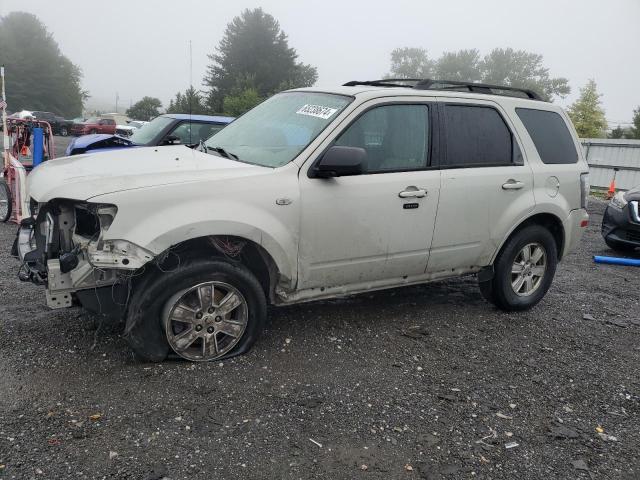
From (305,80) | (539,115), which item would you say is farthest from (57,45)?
(539,115)

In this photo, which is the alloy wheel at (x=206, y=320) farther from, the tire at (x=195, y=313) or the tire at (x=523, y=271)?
the tire at (x=523, y=271)

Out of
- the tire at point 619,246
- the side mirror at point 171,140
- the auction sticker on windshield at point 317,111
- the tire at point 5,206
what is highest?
the auction sticker on windshield at point 317,111

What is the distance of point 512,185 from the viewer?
484 cm

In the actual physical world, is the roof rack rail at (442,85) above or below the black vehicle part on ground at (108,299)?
above

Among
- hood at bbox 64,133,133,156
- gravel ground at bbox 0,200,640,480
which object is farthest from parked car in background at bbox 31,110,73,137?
gravel ground at bbox 0,200,640,480

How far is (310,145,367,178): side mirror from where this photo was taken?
12.3 feet

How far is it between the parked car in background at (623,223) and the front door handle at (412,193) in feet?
17.1

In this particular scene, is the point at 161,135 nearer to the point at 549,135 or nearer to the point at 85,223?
the point at 85,223

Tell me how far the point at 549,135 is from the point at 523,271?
1278 mm

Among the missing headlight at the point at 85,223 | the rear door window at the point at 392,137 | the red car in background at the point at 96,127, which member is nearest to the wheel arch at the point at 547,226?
→ the rear door window at the point at 392,137

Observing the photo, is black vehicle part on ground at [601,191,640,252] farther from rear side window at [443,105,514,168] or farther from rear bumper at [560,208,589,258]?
rear side window at [443,105,514,168]

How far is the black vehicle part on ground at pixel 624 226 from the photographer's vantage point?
8102mm

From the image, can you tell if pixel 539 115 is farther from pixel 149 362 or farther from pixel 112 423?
pixel 112 423

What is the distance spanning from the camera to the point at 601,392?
12.7 feet
